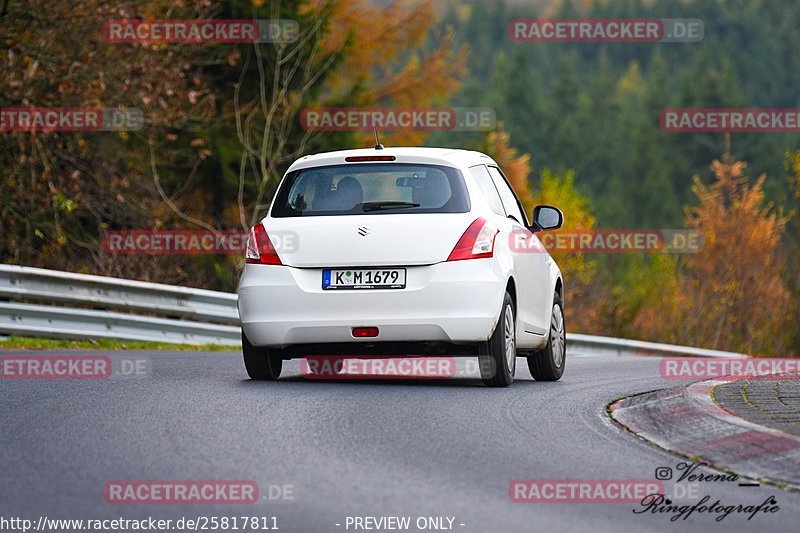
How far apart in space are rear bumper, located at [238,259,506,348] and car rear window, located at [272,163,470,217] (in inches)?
21.2

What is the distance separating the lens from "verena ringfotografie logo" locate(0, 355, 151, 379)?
10602 mm

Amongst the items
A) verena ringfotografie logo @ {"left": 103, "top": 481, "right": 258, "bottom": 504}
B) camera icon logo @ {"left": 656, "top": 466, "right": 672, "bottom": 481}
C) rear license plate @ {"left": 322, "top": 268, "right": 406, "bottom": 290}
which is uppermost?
rear license plate @ {"left": 322, "top": 268, "right": 406, "bottom": 290}

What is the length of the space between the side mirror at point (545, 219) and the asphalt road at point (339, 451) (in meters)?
1.61

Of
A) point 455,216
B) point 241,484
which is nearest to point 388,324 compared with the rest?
point 455,216

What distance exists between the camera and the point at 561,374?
1151 centimetres

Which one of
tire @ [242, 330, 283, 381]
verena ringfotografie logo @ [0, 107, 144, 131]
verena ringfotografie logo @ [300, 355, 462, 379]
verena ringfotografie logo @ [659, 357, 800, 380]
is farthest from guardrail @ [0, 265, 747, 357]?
verena ringfotografie logo @ [659, 357, 800, 380]

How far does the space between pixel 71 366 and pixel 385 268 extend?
12.2 feet

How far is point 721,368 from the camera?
14.1 m

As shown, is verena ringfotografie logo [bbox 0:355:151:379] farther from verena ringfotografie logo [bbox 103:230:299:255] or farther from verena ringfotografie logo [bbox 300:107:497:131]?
verena ringfotografie logo [bbox 300:107:497:131]

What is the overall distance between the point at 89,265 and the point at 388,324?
41.7ft

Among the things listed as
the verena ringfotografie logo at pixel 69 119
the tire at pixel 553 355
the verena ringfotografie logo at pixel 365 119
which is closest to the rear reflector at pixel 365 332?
the tire at pixel 553 355

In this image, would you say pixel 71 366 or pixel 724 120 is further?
pixel 724 120

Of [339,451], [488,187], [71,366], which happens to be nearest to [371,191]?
[488,187]

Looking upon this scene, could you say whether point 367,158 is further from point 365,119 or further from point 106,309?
point 365,119
